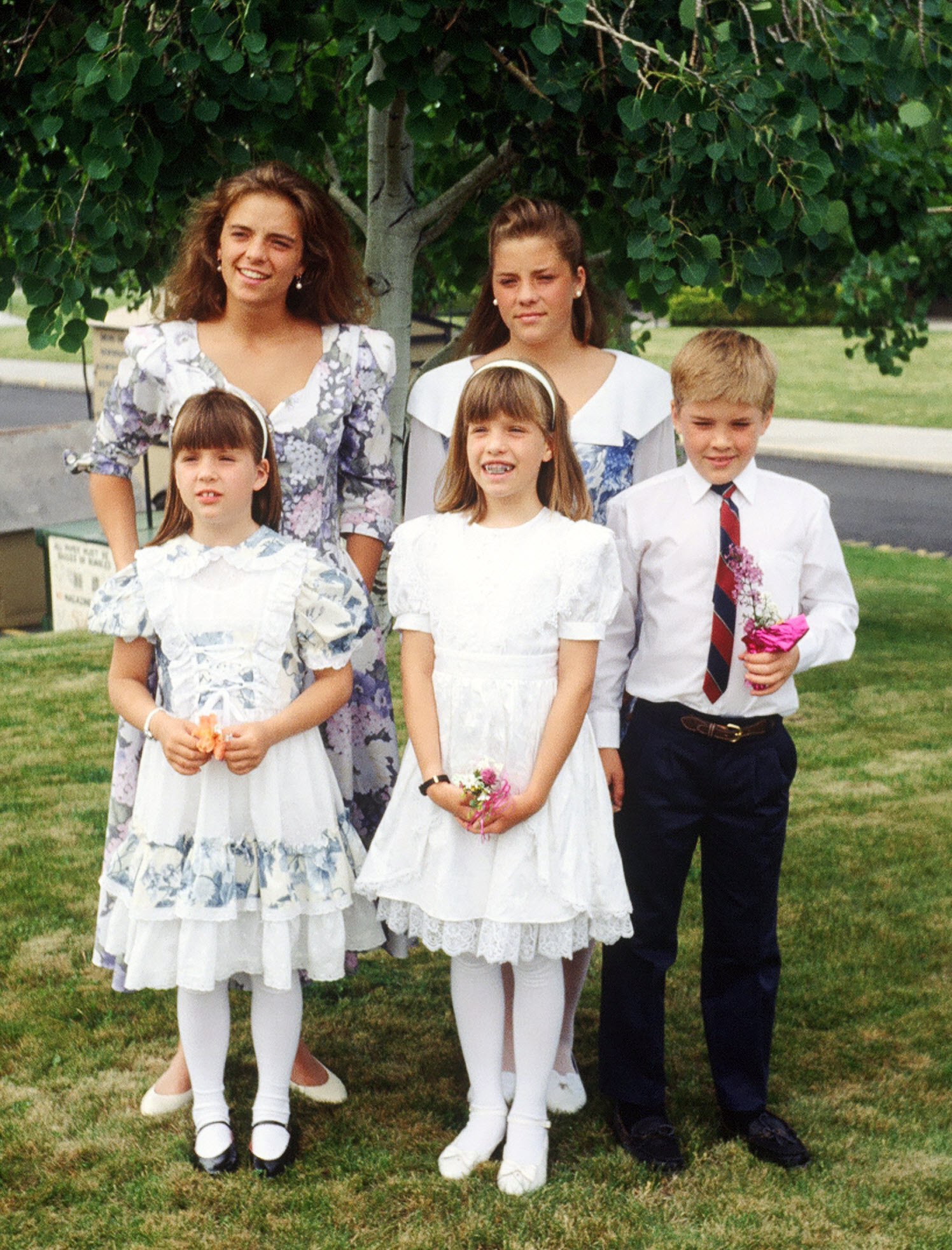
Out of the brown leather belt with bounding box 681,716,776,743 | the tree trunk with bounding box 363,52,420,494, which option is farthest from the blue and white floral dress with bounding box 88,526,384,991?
the tree trunk with bounding box 363,52,420,494

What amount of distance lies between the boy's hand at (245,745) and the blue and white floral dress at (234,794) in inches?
2.5

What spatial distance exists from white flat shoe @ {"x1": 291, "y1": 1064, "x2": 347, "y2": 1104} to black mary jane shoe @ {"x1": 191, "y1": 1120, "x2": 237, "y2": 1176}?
318 millimetres

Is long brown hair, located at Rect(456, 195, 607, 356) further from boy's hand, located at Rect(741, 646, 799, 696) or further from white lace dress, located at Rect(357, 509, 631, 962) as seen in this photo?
boy's hand, located at Rect(741, 646, 799, 696)

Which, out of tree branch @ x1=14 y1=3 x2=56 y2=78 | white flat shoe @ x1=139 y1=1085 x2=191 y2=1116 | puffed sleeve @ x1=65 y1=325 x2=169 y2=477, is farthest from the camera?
tree branch @ x1=14 y1=3 x2=56 y2=78

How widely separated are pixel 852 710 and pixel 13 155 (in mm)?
4355

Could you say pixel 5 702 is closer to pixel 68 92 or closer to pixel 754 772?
pixel 68 92

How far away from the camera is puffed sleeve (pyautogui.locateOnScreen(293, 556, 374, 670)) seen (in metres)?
2.68

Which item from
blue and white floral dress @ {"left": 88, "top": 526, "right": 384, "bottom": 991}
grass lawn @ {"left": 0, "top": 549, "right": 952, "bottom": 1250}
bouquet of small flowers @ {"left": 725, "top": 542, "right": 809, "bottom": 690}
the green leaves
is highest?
the green leaves

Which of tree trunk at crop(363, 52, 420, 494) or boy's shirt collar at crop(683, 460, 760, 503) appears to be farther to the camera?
tree trunk at crop(363, 52, 420, 494)

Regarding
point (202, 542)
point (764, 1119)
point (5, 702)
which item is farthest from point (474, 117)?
point (5, 702)

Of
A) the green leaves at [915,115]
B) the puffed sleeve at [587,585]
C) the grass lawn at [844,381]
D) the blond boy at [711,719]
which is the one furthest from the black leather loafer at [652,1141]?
the grass lawn at [844,381]

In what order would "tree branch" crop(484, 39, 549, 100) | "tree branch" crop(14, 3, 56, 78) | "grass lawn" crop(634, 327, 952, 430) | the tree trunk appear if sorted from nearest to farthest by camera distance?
"tree branch" crop(484, 39, 549, 100) < "tree branch" crop(14, 3, 56, 78) < the tree trunk < "grass lawn" crop(634, 327, 952, 430)

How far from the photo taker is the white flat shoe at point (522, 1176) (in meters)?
2.67

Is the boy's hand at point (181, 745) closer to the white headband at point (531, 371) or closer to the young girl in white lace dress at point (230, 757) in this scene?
the young girl in white lace dress at point (230, 757)
